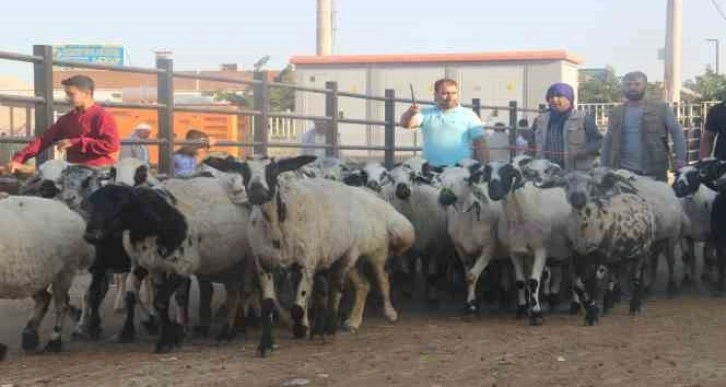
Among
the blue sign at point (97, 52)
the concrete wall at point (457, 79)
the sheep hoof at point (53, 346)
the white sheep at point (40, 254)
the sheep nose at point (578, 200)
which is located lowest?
the sheep hoof at point (53, 346)

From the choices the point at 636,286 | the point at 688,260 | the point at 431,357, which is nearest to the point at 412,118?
the point at 636,286

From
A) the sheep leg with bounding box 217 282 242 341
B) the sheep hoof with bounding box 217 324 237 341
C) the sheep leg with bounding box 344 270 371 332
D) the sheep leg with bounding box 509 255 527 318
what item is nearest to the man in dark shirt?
the sheep leg with bounding box 509 255 527 318

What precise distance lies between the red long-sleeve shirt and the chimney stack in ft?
94.3

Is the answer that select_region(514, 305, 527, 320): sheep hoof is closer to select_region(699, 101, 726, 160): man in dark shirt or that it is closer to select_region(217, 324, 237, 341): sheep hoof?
select_region(217, 324, 237, 341): sheep hoof

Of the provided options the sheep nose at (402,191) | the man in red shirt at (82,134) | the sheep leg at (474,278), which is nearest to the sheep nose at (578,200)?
the sheep leg at (474,278)

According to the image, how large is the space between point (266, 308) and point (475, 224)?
93.7 inches

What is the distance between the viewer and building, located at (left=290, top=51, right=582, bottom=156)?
24406 millimetres

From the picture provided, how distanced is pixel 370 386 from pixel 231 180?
2605 millimetres

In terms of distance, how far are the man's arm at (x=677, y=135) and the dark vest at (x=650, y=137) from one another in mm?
51

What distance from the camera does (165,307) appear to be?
26.6 ft

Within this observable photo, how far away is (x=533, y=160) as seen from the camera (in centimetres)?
1031

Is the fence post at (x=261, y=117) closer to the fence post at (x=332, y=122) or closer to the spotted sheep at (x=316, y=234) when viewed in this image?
the fence post at (x=332, y=122)

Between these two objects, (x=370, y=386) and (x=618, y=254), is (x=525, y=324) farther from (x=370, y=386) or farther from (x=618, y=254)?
(x=370, y=386)

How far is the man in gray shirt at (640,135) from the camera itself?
11211 mm
